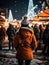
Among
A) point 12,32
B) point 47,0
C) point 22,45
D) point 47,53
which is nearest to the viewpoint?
point 22,45

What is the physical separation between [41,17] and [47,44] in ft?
25.8

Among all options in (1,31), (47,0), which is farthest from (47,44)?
(47,0)

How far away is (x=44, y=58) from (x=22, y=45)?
5.58 metres

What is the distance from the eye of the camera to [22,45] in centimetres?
877

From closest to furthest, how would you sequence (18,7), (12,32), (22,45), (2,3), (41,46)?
(22,45)
(12,32)
(41,46)
(2,3)
(18,7)

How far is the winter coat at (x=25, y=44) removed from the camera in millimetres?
8742

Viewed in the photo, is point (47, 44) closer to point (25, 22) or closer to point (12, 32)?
point (12, 32)

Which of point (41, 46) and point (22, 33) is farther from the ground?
point (22, 33)

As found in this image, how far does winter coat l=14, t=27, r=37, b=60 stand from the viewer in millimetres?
8742

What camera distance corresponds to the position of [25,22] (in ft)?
29.2

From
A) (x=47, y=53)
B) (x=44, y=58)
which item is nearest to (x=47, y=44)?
(x=47, y=53)

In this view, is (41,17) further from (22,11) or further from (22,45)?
(22,11)

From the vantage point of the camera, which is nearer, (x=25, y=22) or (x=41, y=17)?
(x=25, y=22)

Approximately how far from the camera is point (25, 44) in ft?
29.0
